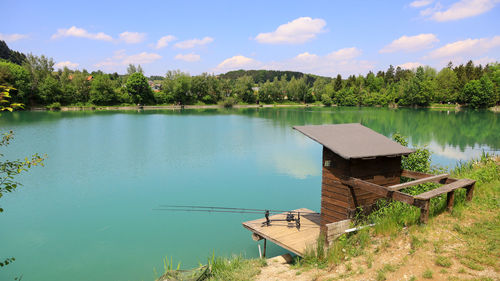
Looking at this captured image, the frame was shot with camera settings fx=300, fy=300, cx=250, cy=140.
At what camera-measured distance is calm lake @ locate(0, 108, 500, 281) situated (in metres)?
9.86

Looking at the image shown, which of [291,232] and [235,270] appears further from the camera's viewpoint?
[291,232]

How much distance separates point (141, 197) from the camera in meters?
15.3

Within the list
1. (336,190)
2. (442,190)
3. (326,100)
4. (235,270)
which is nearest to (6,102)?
(235,270)

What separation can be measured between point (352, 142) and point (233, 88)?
92685 millimetres

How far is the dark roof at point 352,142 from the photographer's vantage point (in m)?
7.41

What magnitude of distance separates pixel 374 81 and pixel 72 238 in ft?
348

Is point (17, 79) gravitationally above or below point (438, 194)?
above

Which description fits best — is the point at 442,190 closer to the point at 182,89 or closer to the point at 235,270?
the point at 235,270

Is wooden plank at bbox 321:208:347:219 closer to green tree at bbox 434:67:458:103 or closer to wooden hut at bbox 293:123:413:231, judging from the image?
wooden hut at bbox 293:123:413:231

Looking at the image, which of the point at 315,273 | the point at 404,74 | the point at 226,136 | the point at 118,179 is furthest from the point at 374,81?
the point at 315,273

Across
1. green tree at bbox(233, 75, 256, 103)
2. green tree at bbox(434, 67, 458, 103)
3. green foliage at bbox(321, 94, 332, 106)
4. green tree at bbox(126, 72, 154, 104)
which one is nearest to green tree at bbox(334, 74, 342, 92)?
green foliage at bbox(321, 94, 332, 106)

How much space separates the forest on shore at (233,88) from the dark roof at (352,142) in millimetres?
67049

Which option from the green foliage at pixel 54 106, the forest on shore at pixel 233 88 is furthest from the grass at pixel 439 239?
the green foliage at pixel 54 106

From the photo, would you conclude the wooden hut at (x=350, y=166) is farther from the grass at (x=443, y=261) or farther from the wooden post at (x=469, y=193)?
the grass at (x=443, y=261)
